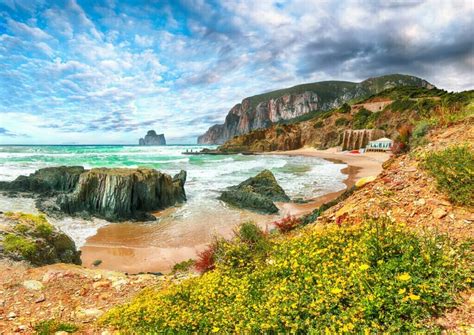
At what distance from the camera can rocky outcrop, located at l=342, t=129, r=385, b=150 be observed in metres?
69.3

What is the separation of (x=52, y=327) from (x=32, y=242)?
12.3 ft

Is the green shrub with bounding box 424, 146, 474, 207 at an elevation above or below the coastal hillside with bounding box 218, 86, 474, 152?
below

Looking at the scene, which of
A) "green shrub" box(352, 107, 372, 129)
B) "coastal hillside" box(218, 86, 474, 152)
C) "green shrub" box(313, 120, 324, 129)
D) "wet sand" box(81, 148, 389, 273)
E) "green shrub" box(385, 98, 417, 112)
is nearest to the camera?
"wet sand" box(81, 148, 389, 273)

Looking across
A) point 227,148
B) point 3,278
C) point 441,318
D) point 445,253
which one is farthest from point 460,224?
point 227,148

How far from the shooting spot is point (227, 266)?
5.46 m

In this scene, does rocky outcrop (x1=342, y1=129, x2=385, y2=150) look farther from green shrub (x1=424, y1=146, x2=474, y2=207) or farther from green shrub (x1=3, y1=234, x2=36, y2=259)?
green shrub (x1=3, y1=234, x2=36, y2=259)

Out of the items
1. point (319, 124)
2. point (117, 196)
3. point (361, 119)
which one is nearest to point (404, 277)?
point (117, 196)

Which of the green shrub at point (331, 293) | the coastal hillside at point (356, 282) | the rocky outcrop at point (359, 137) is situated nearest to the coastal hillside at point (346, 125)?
the rocky outcrop at point (359, 137)

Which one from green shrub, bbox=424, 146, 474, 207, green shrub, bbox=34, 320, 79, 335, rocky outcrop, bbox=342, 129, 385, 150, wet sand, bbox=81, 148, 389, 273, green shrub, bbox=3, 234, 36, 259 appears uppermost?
rocky outcrop, bbox=342, 129, 385, 150

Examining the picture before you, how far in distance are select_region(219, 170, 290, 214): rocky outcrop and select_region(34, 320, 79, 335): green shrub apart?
13482mm

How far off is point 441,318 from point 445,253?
3.09ft

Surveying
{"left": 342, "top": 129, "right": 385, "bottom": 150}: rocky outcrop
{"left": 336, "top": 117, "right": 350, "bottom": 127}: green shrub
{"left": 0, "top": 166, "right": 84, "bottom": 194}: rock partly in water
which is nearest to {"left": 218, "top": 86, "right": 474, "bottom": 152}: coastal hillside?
{"left": 336, "top": 117, "right": 350, "bottom": 127}: green shrub

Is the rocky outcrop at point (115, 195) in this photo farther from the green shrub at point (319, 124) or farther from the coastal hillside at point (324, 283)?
the green shrub at point (319, 124)

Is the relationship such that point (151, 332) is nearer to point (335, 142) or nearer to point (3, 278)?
point (3, 278)
